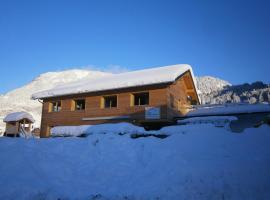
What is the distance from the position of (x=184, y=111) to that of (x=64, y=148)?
46.5ft

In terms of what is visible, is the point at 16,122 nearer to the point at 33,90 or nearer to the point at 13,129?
the point at 13,129

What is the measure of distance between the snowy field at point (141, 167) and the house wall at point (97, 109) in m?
7.58

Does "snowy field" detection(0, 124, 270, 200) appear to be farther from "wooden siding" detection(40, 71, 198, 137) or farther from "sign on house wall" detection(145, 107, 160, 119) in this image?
"wooden siding" detection(40, 71, 198, 137)

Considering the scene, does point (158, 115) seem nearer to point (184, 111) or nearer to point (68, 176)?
point (184, 111)

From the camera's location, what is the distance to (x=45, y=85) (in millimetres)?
125562

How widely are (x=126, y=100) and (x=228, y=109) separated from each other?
815cm

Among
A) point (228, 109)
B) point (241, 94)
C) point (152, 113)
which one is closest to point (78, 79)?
point (241, 94)

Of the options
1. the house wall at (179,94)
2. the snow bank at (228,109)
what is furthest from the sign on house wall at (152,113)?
the snow bank at (228,109)

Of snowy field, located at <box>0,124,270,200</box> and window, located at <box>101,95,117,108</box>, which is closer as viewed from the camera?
snowy field, located at <box>0,124,270,200</box>

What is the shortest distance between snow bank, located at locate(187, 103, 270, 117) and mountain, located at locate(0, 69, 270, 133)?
1667 cm

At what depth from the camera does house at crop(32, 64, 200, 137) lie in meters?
20.7

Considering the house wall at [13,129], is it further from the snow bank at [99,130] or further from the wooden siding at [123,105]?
the snow bank at [99,130]

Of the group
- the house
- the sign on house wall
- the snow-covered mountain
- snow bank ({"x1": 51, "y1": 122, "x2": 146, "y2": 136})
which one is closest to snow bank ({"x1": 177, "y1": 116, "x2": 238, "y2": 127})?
the house

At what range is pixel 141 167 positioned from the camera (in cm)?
1039
